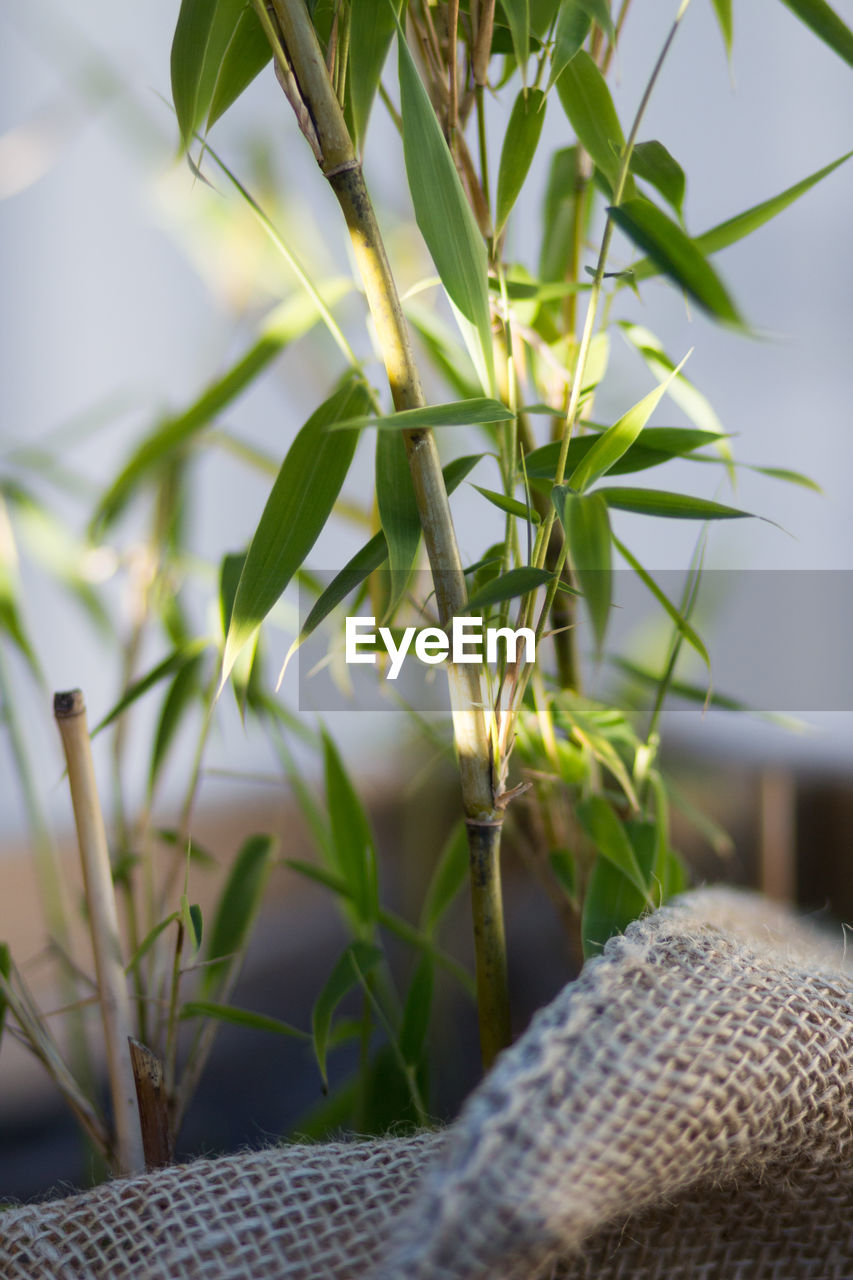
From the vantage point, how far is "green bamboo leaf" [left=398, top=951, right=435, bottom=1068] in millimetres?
507

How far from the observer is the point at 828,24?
13.4 inches

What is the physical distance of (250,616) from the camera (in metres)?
0.36

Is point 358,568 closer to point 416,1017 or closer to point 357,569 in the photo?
point 357,569

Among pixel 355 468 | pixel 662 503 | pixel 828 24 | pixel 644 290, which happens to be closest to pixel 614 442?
pixel 662 503

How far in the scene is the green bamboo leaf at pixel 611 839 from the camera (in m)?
0.41

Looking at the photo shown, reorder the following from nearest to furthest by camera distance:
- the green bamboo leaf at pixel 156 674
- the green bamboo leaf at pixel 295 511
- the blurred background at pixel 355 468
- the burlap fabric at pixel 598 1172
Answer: the burlap fabric at pixel 598 1172, the green bamboo leaf at pixel 295 511, the green bamboo leaf at pixel 156 674, the blurred background at pixel 355 468

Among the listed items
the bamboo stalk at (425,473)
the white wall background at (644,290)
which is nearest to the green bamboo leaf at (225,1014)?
the bamboo stalk at (425,473)

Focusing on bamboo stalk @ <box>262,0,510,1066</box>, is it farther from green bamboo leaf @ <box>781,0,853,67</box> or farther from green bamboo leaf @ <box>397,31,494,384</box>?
green bamboo leaf @ <box>781,0,853,67</box>

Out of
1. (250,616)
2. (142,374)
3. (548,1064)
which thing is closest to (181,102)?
(250,616)

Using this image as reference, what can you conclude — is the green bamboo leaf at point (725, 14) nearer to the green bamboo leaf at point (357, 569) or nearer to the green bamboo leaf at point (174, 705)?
the green bamboo leaf at point (357, 569)

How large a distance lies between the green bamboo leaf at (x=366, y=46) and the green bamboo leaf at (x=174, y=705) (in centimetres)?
31

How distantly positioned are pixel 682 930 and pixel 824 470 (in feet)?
3.11

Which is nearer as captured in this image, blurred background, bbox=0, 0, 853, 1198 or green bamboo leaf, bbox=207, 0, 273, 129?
green bamboo leaf, bbox=207, 0, 273, 129

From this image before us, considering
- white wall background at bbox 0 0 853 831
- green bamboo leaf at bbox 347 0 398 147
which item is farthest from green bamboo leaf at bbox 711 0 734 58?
white wall background at bbox 0 0 853 831
